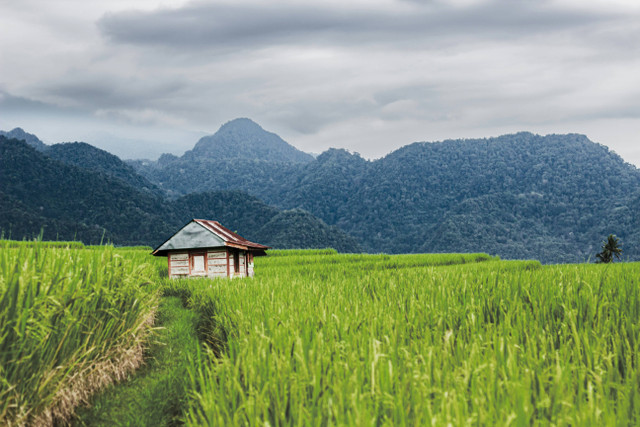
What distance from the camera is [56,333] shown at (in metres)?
5.45

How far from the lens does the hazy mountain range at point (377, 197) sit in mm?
102188

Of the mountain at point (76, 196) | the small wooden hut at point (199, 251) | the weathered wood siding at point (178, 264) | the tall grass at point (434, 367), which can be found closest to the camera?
the tall grass at point (434, 367)

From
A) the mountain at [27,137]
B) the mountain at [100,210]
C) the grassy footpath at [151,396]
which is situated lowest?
the grassy footpath at [151,396]

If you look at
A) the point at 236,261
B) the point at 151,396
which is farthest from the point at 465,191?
the point at 151,396

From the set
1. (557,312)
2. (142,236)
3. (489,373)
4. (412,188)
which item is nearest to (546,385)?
(489,373)

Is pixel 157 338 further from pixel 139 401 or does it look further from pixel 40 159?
pixel 40 159

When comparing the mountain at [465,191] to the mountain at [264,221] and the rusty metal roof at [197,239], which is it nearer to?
the mountain at [264,221]

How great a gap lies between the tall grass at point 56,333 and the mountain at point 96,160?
137 meters

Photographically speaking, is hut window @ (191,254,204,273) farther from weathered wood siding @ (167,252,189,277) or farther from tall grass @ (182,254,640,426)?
tall grass @ (182,254,640,426)

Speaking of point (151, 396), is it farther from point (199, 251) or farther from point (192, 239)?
point (199, 251)

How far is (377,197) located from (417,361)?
528ft

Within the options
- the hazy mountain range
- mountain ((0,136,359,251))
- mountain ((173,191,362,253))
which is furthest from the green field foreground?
mountain ((173,191,362,253))

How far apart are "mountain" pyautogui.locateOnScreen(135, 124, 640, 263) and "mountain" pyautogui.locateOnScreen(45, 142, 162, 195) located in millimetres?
32472

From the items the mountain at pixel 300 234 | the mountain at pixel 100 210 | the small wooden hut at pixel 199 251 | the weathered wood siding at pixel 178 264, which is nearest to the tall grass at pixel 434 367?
the small wooden hut at pixel 199 251
